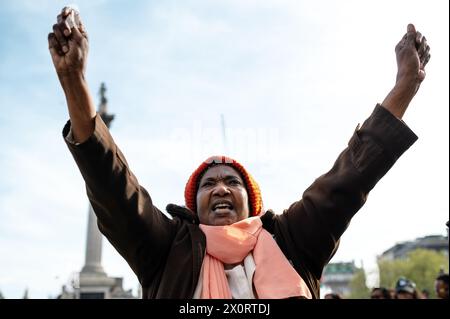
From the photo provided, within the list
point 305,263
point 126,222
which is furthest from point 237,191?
point 126,222

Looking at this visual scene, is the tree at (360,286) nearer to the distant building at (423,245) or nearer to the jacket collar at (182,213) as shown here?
the distant building at (423,245)

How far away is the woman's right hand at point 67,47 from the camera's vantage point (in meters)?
2.24

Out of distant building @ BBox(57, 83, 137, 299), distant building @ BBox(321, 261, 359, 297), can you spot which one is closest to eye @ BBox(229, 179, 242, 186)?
distant building @ BBox(57, 83, 137, 299)

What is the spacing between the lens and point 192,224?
8.93 feet

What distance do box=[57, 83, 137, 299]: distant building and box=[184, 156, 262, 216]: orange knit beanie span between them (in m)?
21.4

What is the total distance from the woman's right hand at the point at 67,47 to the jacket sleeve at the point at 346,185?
1.25m

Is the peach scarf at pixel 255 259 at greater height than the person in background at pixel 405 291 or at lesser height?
lesser

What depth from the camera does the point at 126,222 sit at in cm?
235

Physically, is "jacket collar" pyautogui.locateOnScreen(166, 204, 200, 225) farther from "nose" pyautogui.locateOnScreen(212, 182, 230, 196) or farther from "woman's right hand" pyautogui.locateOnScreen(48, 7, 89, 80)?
"woman's right hand" pyautogui.locateOnScreen(48, 7, 89, 80)

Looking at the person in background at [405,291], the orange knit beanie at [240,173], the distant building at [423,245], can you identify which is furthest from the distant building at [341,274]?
the orange knit beanie at [240,173]
